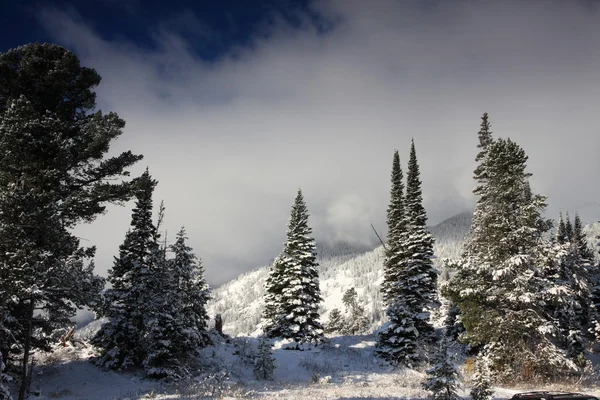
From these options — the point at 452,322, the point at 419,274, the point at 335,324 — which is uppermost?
the point at 419,274

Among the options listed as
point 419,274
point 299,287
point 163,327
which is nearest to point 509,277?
point 419,274

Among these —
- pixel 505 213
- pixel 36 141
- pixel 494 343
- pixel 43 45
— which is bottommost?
pixel 494 343

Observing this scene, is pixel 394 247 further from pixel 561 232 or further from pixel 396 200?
pixel 561 232

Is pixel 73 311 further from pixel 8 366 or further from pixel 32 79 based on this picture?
pixel 32 79

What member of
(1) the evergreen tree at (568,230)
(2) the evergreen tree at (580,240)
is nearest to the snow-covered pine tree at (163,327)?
(2) the evergreen tree at (580,240)

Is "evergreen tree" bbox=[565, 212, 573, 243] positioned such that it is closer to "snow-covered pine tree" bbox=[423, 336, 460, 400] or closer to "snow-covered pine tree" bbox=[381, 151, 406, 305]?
"snow-covered pine tree" bbox=[381, 151, 406, 305]

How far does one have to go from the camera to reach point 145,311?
2559 cm

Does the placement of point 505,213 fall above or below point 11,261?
above

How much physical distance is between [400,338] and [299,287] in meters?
9.78

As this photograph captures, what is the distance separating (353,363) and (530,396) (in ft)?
68.4

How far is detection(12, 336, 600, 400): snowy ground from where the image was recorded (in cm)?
1739

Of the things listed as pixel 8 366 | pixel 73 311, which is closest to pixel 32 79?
pixel 73 311

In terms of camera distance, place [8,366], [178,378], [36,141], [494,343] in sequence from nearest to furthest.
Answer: [36,141], [8,366], [494,343], [178,378]

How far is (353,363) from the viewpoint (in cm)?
2936
